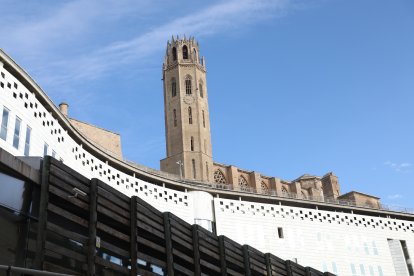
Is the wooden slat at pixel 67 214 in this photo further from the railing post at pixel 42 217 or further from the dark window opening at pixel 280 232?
the dark window opening at pixel 280 232

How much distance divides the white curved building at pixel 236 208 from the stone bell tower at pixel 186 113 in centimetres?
2732

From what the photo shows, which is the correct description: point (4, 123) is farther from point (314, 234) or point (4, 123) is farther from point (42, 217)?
point (314, 234)

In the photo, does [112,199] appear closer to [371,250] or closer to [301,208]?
[301,208]

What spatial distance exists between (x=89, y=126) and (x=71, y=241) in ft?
135

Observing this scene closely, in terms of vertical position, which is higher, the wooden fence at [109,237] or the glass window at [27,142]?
the glass window at [27,142]

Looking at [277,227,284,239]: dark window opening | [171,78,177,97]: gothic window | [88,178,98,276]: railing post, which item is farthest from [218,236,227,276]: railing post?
[171,78,177,97]: gothic window

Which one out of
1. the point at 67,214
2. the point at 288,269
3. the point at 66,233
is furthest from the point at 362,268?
the point at 66,233

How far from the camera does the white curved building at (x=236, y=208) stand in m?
30.7

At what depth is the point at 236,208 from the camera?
4616cm

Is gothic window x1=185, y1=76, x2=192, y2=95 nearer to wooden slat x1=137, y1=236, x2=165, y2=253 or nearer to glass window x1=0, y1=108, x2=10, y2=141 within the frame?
glass window x1=0, y1=108, x2=10, y2=141

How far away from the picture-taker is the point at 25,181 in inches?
469

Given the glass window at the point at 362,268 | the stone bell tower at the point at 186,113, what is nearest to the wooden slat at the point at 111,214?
the glass window at the point at 362,268

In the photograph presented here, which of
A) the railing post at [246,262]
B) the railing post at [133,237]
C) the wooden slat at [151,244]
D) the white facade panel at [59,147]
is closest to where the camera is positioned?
the railing post at [133,237]

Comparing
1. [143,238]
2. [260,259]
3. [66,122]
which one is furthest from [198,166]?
[143,238]
